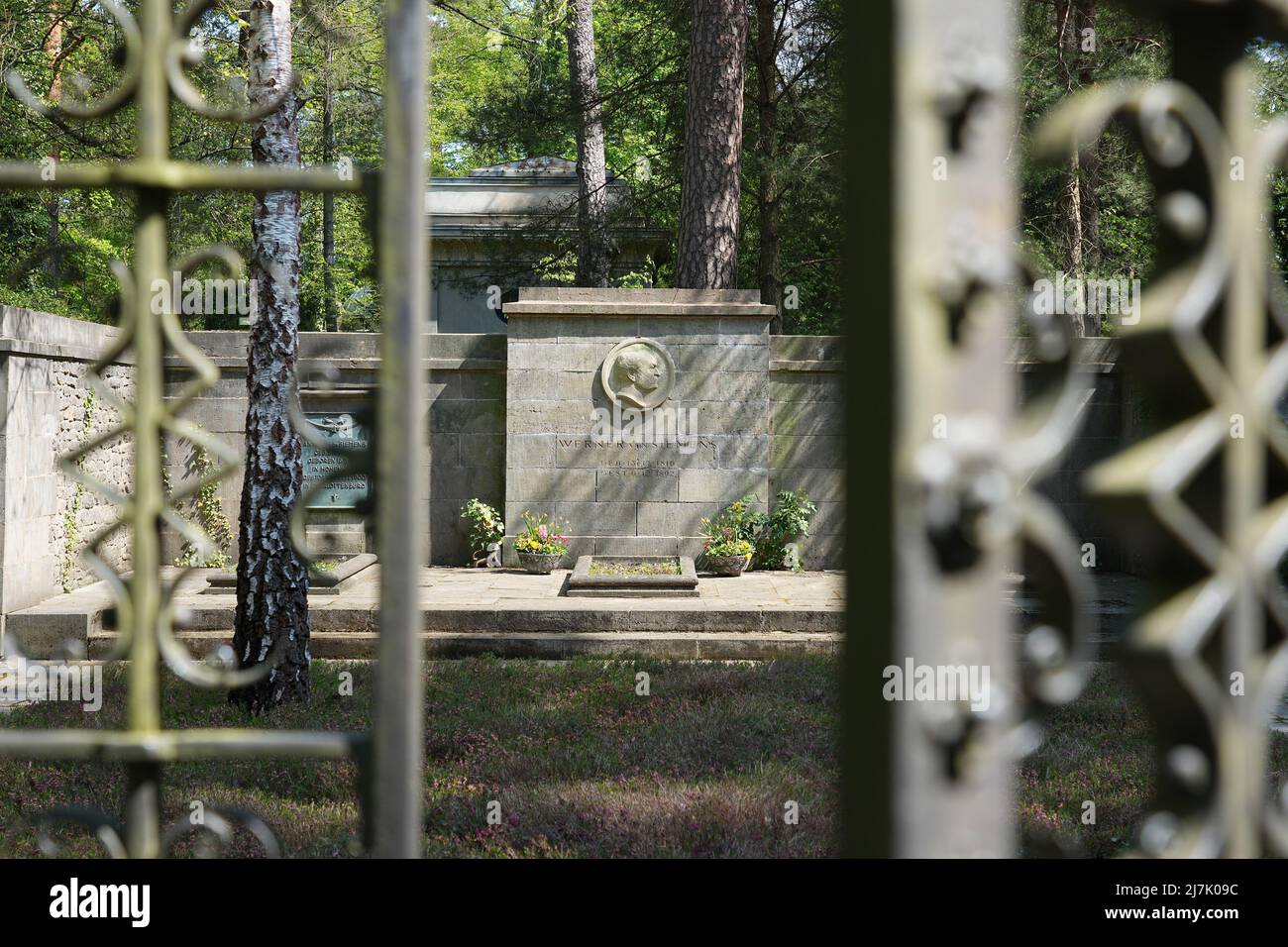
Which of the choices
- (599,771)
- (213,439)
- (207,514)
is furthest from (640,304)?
(213,439)

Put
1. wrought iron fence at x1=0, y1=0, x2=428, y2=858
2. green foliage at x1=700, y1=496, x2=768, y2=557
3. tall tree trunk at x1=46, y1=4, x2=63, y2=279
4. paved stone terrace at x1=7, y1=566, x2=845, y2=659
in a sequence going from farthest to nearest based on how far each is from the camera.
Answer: tall tree trunk at x1=46, y1=4, x2=63, y2=279
green foliage at x1=700, y1=496, x2=768, y2=557
paved stone terrace at x1=7, y1=566, x2=845, y2=659
wrought iron fence at x1=0, y1=0, x2=428, y2=858

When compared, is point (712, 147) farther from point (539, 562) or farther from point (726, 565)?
point (539, 562)

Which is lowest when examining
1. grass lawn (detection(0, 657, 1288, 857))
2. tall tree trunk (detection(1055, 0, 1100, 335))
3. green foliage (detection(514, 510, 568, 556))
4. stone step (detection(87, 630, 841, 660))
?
grass lawn (detection(0, 657, 1288, 857))

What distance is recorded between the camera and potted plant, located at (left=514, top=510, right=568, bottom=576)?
12.3m

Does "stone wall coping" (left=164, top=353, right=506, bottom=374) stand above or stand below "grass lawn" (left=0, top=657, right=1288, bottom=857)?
above

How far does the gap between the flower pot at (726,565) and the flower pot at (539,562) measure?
5.52 ft

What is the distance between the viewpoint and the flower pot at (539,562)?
1223 cm

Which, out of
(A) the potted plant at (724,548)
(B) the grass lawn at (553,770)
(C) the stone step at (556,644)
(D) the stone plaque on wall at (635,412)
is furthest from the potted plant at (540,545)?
(B) the grass lawn at (553,770)

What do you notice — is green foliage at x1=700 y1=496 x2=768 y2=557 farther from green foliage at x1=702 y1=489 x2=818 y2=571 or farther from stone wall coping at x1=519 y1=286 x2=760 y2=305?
stone wall coping at x1=519 y1=286 x2=760 y2=305

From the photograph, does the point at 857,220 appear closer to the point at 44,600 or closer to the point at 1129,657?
the point at 1129,657

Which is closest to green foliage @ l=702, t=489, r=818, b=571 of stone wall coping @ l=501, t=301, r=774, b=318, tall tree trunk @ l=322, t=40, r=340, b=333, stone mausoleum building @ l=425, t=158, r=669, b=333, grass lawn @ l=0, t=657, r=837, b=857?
stone wall coping @ l=501, t=301, r=774, b=318

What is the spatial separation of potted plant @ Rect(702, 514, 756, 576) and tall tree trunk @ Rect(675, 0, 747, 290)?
2804mm

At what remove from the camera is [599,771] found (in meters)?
5.95

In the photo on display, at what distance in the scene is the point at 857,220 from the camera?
36.9 inches
